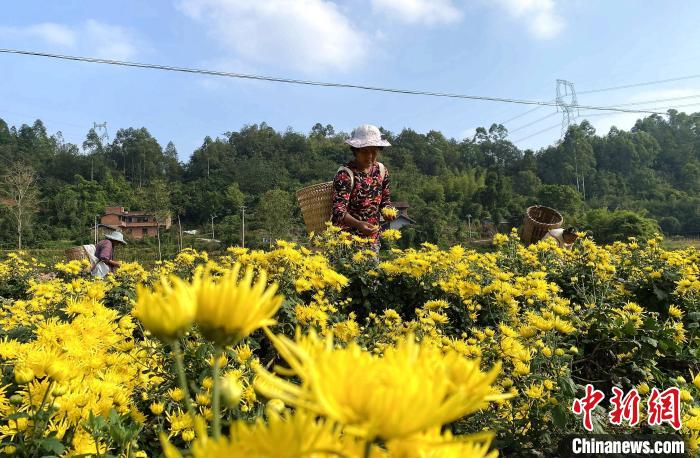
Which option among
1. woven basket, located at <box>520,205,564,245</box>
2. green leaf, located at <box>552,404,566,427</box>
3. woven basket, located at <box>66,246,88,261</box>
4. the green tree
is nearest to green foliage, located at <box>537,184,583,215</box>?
the green tree

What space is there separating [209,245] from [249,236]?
3413 millimetres

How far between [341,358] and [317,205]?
3688mm

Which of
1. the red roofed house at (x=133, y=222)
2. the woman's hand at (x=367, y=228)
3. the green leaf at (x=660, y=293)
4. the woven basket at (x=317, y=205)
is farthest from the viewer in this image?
the red roofed house at (x=133, y=222)

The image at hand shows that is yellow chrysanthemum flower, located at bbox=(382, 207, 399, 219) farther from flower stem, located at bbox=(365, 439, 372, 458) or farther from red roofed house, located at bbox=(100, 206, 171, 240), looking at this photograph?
red roofed house, located at bbox=(100, 206, 171, 240)

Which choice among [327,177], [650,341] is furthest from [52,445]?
[327,177]

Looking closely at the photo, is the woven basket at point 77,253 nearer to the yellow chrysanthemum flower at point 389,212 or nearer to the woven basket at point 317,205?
the woven basket at point 317,205

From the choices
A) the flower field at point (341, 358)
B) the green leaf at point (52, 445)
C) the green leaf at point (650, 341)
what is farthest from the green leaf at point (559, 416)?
the green leaf at point (52, 445)

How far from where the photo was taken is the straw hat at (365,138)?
12.1 feet

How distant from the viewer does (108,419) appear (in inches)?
34.6

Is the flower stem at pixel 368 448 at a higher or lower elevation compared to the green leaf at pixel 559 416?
higher

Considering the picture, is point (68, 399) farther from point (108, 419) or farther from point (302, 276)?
point (302, 276)

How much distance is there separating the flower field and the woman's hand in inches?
7.3

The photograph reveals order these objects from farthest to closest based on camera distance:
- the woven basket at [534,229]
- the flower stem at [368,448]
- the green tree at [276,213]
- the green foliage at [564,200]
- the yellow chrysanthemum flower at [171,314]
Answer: the green tree at [276,213]
the green foliage at [564,200]
the woven basket at [534,229]
the yellow chrysanthemum flower at [171,314]
the flower stem at [368,448]

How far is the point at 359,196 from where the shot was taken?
3734mm
